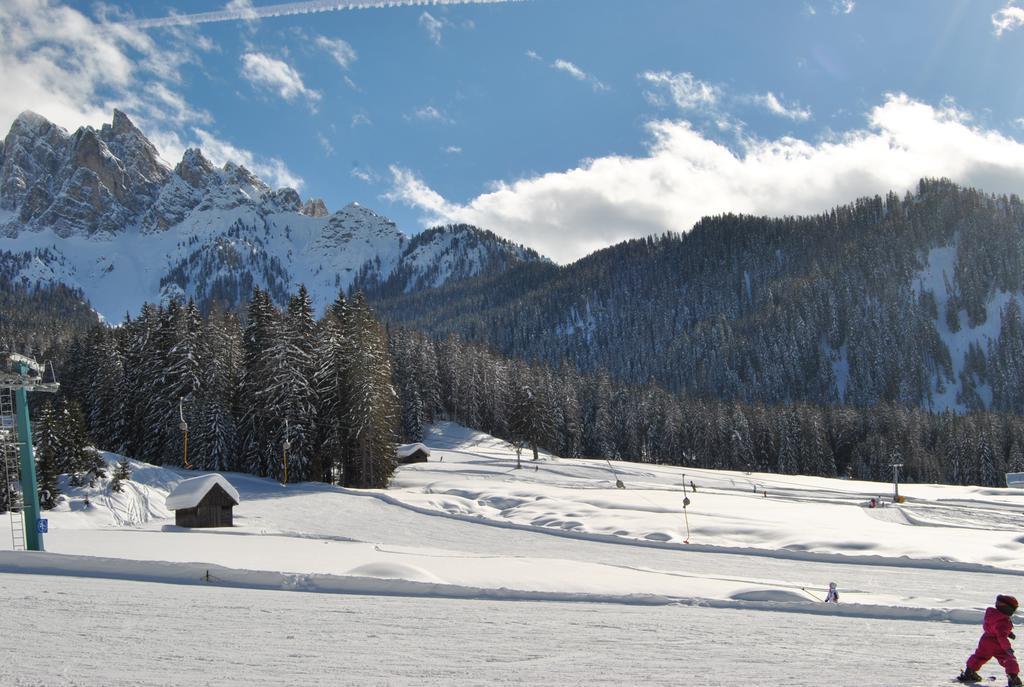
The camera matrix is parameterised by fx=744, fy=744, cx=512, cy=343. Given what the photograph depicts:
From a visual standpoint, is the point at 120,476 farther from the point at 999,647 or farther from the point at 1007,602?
the point at 1007,602

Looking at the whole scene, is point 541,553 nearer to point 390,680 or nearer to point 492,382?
point 390,680

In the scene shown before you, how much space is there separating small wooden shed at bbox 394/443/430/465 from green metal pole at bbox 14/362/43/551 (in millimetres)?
48300

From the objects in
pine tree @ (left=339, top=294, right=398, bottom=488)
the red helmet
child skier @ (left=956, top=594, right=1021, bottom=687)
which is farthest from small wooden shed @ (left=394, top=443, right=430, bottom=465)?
the red helmet

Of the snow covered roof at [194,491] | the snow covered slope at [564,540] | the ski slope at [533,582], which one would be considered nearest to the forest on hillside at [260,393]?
the snow covered slope at [564,540]

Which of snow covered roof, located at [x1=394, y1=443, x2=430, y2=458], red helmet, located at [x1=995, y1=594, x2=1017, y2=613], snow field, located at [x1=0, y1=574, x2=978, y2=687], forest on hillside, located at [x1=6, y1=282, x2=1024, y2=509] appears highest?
forest on hillside, located at [x1=6, y1=282, x2=1024, y2=509]

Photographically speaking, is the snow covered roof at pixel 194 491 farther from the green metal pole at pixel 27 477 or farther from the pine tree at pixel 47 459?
the green metal pole at pixel 27 477

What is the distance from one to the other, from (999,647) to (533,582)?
11165 mm

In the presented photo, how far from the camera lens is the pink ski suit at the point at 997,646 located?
372 inches

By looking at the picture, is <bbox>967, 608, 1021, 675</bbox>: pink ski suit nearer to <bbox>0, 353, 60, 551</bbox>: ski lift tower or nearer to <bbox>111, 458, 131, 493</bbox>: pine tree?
<bbox>0, 353, 60, 551</bbox>: ski lift tower

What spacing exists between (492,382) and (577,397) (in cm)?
1533

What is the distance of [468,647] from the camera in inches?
435

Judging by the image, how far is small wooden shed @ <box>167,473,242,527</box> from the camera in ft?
118

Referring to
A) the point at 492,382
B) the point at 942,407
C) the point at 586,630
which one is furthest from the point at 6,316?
the point at 942,407

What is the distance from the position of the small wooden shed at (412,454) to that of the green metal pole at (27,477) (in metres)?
48.3
